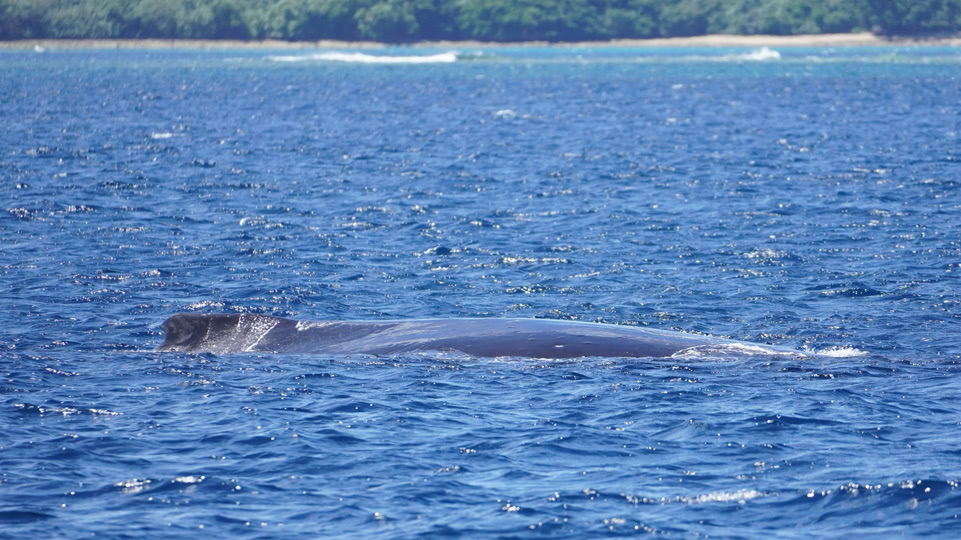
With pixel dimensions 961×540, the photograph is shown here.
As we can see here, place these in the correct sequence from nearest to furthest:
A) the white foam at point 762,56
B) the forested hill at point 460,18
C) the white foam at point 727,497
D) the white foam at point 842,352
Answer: the white foam at point 727,497 < the white foam at point 842,352 < the white foam at point 762,56 < the forested hill at point 460,18

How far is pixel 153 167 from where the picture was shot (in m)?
40.1

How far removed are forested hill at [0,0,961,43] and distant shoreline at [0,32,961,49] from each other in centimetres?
92

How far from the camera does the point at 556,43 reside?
603 ft

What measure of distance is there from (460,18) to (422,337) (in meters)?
166

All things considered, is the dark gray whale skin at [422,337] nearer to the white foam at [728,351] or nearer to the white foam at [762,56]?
the white foam at [728,351]

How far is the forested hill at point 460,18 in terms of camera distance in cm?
17050

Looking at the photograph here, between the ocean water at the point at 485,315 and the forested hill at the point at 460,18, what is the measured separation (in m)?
128

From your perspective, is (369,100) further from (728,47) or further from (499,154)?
(728,47)

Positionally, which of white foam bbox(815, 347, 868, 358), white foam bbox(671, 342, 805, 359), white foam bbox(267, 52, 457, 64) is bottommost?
white foam bbox(815, 347, 868, 358)

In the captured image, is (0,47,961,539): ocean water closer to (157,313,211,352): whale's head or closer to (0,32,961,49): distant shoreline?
(157,313,211,352): whale's head

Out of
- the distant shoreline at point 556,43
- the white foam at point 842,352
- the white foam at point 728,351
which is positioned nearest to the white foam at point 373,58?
the distant shoreline at point 556,43

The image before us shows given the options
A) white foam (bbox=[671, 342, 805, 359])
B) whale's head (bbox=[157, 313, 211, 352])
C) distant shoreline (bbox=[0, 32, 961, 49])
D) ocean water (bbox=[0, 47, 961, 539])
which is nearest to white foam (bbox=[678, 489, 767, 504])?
ocean water (bbox=[0, 47, 961, 539])

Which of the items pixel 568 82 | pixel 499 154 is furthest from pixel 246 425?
pixel 568 82

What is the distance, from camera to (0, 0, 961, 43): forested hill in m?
170
